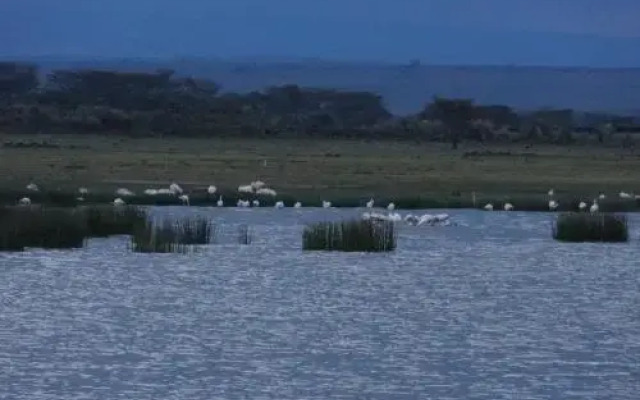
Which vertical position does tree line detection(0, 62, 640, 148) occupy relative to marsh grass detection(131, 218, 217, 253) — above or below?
above

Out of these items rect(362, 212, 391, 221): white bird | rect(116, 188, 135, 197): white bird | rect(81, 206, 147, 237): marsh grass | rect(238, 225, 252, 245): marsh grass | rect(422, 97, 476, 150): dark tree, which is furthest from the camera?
rect(422, 97, 476, 150): dark tree

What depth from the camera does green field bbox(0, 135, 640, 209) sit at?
45062 mm

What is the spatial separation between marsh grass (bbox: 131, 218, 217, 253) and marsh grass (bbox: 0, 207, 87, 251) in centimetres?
87

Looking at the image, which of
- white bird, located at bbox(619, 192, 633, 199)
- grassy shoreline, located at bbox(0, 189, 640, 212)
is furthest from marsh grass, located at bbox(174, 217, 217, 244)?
white bird, located at bbox(619, 192, 633, 199)

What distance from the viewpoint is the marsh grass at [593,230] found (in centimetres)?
3412

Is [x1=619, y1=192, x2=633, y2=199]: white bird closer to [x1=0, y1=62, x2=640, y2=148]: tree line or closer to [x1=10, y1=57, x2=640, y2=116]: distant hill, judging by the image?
[x1=0, y1=62, x2=640, y2=148]: tree line

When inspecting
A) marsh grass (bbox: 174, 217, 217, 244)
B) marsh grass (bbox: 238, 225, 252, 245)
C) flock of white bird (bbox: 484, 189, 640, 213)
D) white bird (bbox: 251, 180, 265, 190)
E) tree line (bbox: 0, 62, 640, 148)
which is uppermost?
tree line (bbox: 0, 62, 640, 148)

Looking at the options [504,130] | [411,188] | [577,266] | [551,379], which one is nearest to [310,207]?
[411,188]

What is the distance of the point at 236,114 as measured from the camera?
8506cm

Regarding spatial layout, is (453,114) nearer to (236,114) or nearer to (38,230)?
(236,114)

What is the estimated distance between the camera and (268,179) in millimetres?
47438

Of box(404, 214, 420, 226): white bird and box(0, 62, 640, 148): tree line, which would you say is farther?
box(0, 62, 640, 148): tree line

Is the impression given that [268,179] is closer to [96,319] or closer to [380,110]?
[96,319]

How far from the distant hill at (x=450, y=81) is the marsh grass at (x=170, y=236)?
294 feet
